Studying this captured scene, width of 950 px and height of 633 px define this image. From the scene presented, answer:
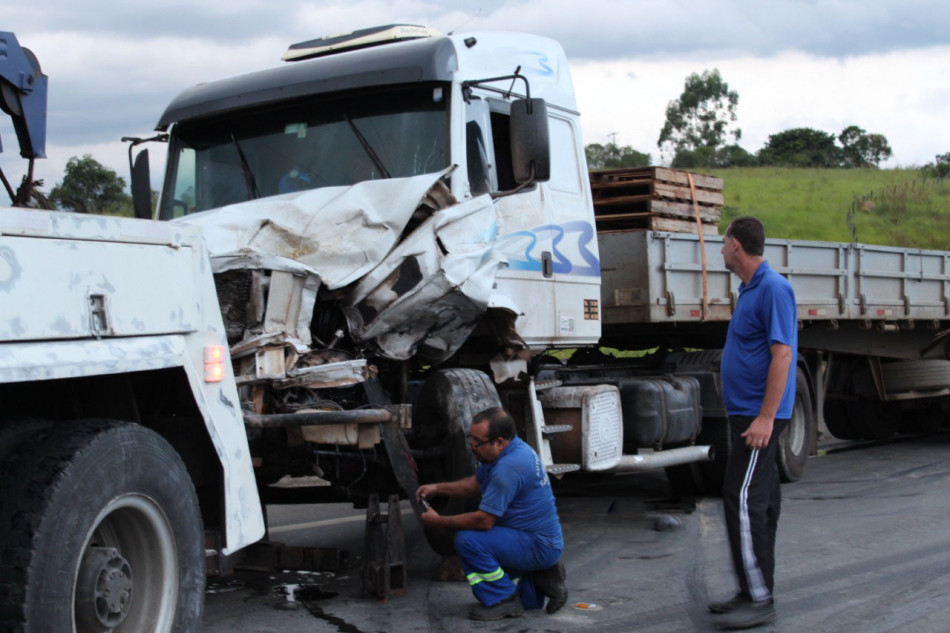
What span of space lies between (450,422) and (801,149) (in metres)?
67.9

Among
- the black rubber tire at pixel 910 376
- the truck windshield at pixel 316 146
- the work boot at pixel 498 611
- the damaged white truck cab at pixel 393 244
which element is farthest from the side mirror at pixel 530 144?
the black rubber tire at pixel 910 376

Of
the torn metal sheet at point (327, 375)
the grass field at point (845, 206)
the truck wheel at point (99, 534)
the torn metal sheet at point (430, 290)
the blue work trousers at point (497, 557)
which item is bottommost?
the blue work trousers at point (497, 557)

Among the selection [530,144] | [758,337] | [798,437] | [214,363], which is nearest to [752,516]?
[758,337]

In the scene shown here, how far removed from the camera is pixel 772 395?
16.7 feet

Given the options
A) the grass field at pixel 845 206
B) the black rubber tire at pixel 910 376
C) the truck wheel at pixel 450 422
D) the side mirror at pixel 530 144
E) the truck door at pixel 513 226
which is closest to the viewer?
the truck wheel at pixel 450 422

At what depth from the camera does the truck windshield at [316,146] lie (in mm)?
6340

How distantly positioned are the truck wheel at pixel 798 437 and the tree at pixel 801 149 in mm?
59151

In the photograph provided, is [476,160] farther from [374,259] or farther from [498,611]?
[498,611]

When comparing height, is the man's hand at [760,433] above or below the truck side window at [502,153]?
below

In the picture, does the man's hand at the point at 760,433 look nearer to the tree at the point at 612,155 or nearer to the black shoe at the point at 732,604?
the black shoe at the point at 732,604

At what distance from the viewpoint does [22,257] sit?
3.36 m

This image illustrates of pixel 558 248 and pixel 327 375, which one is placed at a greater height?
pixel 558 248

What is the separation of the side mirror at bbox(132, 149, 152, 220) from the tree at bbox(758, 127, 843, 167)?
2509 inches

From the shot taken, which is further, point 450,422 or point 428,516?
point 450,422
